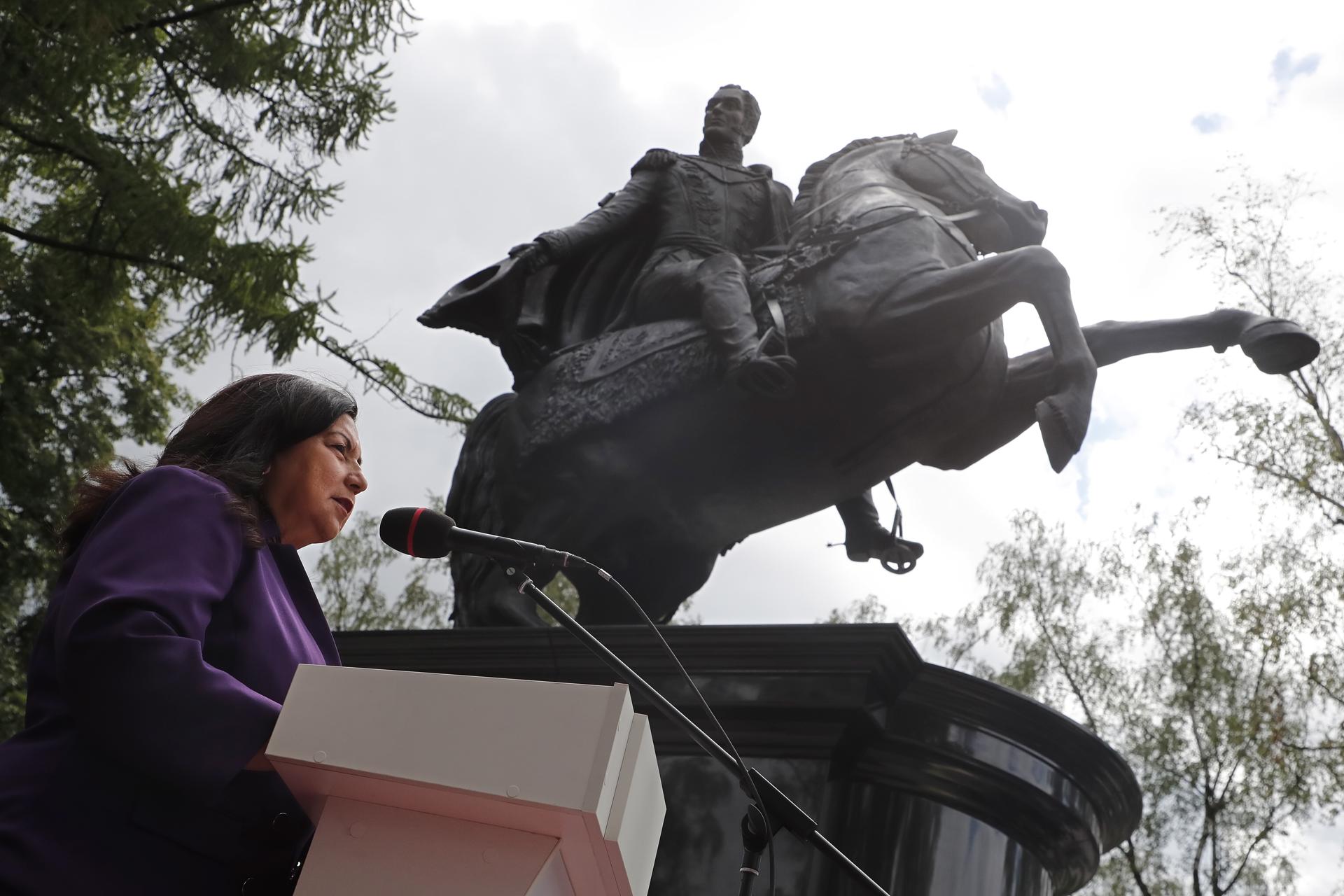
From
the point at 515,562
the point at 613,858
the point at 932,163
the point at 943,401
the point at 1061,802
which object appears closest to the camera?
the point at 613,858

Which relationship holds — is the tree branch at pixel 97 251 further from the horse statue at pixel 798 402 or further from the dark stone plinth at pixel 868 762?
the dark stone plinth at pixel 868 762

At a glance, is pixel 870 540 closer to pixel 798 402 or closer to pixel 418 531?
pixel 798 402

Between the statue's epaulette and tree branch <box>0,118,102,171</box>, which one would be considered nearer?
the statue's epaulette

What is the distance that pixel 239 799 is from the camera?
1.59 metres

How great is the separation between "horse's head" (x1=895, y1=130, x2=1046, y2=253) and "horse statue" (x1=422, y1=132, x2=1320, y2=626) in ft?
0.49

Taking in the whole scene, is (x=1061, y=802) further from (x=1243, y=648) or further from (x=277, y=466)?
(x=1243, y=648)

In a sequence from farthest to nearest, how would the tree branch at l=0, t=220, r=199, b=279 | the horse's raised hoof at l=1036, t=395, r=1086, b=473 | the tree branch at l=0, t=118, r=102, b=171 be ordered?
1. the tree branch at l=0, t=220, r=199, b=279
2. the tree branch at l=0, t=118, r=102, b=171
3. the horse's raised hoof at l=1036, t=395, r=1086, b=473

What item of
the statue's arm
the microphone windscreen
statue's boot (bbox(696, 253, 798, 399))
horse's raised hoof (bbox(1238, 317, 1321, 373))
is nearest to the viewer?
the microphone windscreen

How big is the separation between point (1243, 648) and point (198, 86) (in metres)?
11.3

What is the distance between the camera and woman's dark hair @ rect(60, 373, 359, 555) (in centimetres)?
183

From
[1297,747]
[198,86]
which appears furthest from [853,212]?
[1297,747]

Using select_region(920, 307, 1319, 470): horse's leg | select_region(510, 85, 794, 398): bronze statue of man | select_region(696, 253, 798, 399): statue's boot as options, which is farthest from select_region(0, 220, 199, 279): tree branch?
select_region(920, 307, 1319, 470): horse's leg

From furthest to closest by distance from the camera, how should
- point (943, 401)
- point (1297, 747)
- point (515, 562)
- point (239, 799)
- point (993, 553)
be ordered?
point (993, 553) < point (1297, 747) < point (943, 401) < point (515, 562) < point (239, 799)

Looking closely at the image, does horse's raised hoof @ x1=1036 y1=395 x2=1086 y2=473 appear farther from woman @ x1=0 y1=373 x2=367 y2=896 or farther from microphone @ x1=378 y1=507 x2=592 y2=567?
woman @ x1=0 y1=373 x2=367 y2=896
